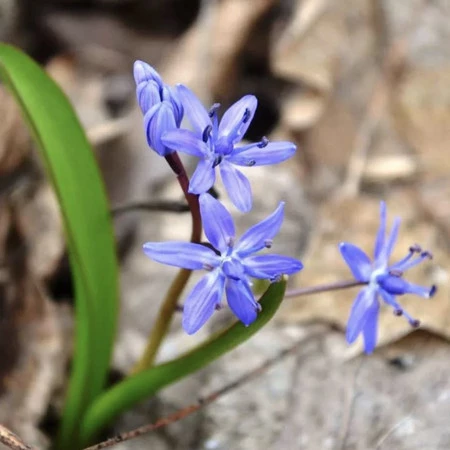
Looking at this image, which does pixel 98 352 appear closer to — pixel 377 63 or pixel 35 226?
pixel 35 226

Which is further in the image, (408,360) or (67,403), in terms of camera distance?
(408,360)

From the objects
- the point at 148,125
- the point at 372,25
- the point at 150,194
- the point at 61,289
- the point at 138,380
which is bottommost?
the point at 61,289

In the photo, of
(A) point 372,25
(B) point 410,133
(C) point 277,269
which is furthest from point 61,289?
(A) point 372,25

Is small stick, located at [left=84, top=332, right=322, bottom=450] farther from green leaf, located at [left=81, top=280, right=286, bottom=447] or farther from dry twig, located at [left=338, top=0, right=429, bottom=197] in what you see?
dry twig, located at [left=338, top=0, right=429, bottom=197]

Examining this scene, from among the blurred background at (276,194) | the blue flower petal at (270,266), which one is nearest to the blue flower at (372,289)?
the blue flower petal at (270,266)

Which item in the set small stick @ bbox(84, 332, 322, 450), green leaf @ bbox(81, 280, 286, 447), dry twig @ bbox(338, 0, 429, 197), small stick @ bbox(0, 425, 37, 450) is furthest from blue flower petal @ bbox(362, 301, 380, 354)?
dry twig @ bbox(338, 0, 429, 197)

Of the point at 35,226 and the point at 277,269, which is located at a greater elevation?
the point at 277,269
